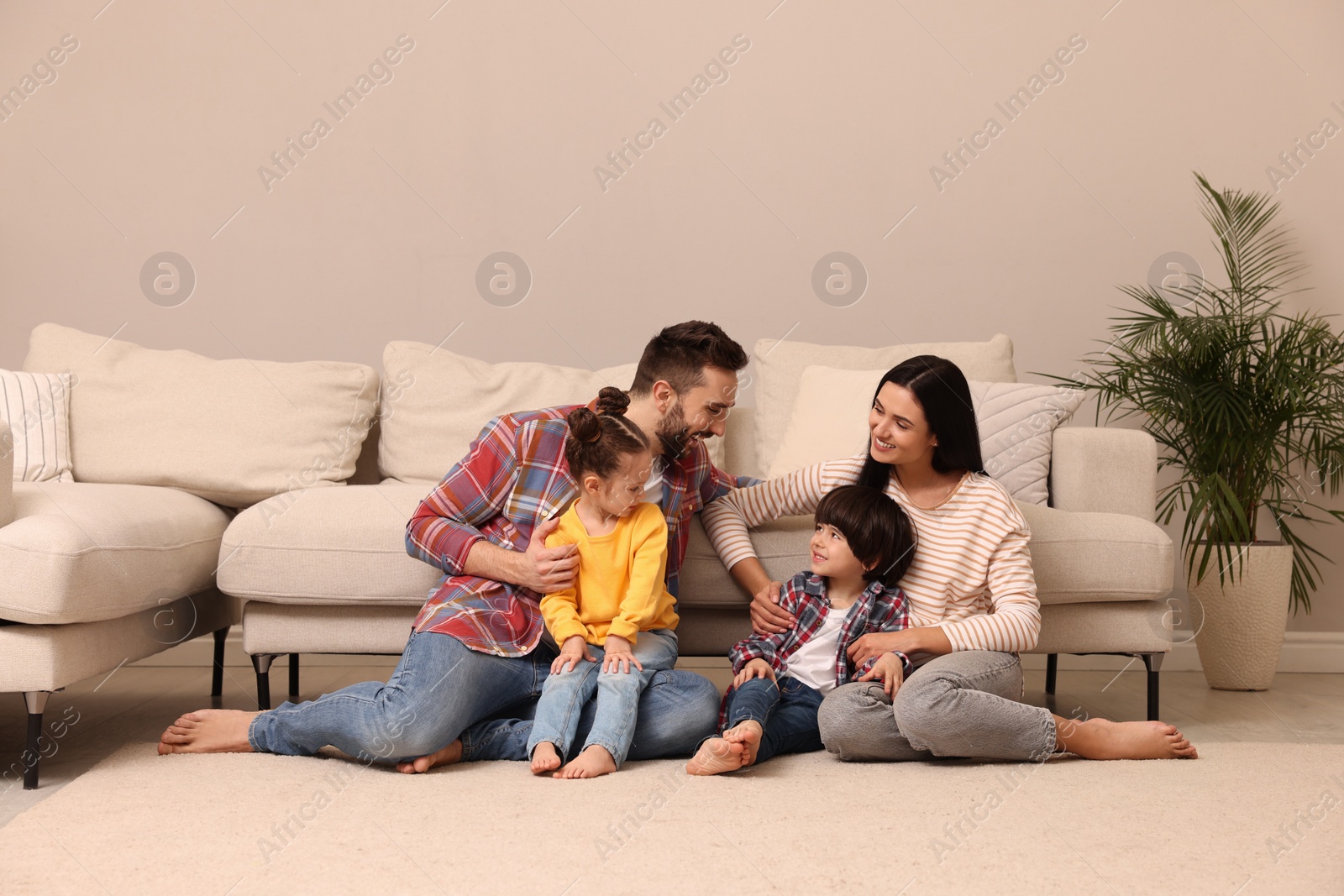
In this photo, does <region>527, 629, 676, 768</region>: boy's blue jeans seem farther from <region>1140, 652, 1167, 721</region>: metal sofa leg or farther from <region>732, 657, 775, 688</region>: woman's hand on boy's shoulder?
<region>1140, 652, 1167, 721</region>: metal sofa leg

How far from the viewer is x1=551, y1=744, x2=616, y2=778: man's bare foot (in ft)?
5.16

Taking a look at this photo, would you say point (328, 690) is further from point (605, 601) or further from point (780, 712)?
point (780, 712)

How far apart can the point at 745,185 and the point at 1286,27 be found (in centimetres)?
171

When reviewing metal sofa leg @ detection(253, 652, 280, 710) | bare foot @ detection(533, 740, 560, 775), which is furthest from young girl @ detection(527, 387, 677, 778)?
metal sofa leg @ detection(253, 652, 280, 710)

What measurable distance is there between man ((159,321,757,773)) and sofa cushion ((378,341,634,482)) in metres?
0.70

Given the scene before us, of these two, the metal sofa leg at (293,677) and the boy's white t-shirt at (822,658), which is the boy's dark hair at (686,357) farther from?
the metal sofa leg at (293,677)

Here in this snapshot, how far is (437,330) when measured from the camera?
122 inches

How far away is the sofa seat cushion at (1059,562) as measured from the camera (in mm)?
2002

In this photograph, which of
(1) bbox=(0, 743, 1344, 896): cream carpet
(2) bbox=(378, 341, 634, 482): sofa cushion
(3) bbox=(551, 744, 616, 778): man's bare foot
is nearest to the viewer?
(1) bbox=(0, 743, 1344, 896): cream carpet

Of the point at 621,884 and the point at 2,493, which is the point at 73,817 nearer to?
the point at 2,493

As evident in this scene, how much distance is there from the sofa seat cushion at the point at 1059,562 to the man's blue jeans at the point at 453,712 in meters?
0.27

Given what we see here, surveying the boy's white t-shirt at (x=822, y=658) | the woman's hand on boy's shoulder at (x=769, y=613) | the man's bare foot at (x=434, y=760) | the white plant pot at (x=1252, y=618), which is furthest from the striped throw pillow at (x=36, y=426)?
the white plant pot at (x=1252, y=618)

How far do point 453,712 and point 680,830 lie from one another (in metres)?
0.46

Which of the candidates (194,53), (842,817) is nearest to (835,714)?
(842,817)
